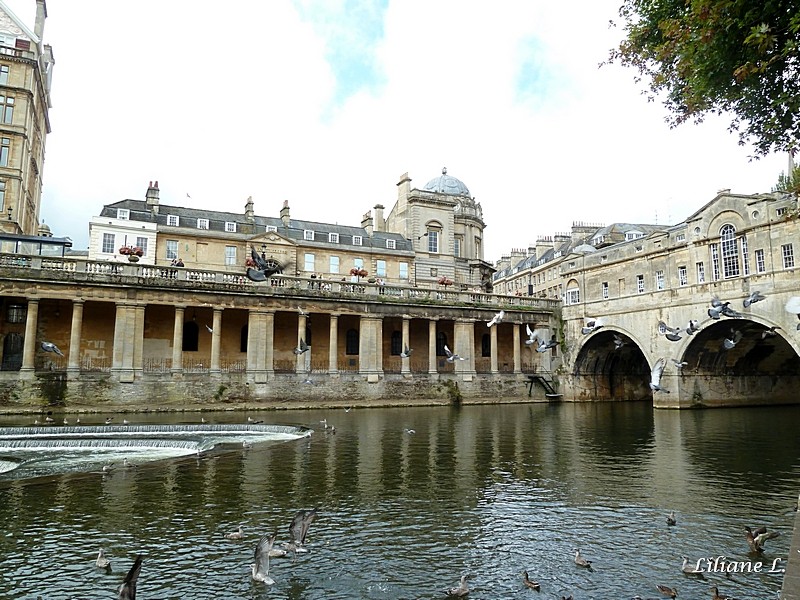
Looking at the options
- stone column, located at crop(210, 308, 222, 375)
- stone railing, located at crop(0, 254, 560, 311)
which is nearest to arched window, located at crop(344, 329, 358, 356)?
stone railing, located at crop(0, 254, 560, 311)

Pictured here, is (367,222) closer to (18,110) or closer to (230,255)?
(230,255)

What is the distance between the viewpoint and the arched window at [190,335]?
3556 centimetres

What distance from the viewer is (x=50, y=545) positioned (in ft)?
27.8

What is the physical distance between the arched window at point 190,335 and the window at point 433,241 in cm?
2469

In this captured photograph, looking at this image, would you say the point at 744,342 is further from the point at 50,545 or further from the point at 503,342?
the point at 50,545

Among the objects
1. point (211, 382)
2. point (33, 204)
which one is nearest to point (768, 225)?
point (211, 382)

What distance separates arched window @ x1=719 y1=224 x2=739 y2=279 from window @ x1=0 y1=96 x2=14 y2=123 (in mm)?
48053

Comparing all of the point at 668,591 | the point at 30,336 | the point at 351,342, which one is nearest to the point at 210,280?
the point at 30,336

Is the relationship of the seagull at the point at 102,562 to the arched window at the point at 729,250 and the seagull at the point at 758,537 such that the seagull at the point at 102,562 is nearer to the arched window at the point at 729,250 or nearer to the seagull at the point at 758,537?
the seagull at the point at 758,537

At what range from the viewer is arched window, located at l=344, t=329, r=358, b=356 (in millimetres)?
40594

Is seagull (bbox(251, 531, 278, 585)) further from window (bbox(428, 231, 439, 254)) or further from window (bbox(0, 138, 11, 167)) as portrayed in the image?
window (bbox(428, 231, 439, 254))

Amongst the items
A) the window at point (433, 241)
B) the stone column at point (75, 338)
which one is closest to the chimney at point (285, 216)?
the window at point (433, 241)

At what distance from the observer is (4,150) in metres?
40.9

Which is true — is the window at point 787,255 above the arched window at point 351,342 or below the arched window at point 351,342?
above
